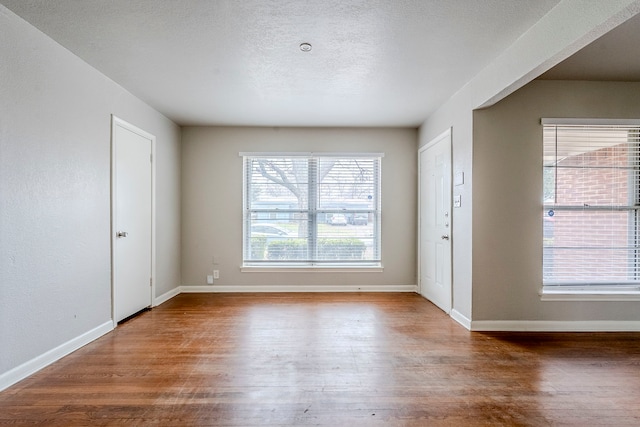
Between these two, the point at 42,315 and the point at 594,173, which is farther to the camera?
the point at 594,173

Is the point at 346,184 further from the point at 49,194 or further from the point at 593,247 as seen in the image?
the point at 49,194

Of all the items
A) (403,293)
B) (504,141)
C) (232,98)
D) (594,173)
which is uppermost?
(232,98)

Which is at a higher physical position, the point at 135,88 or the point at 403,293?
the point at 135,88

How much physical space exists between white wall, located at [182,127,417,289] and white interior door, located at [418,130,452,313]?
302 millimetres

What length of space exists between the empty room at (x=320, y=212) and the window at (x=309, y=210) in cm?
3

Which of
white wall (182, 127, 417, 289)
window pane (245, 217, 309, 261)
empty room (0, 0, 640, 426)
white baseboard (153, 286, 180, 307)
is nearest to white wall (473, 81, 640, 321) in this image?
empty room (0, 0, 640, 426)

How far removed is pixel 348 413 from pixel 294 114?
347 cm

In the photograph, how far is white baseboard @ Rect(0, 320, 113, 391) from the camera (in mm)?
2143

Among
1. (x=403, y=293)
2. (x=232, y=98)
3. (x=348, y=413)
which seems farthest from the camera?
(x=403, y=293)

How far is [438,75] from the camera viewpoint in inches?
122

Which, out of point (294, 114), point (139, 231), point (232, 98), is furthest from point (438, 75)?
point (139, 231)

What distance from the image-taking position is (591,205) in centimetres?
331

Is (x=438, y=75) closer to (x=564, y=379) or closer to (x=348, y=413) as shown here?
(x=564, y=379)

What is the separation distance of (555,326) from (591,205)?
4.22 feet
